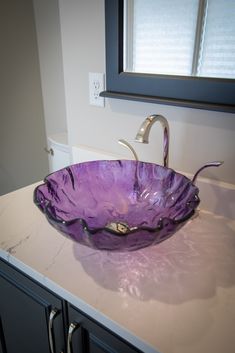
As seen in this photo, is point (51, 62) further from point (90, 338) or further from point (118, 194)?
point (90, 338)

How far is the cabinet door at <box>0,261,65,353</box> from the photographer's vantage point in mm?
698

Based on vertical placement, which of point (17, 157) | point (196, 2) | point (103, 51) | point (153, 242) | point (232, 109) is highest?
point (196, 2)

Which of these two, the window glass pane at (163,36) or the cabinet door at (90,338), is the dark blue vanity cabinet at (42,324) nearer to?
the cabinet door at (90,338)

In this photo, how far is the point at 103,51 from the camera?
37.0 inches

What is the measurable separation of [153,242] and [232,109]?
410 mm

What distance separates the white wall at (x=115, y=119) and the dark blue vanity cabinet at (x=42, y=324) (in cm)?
53

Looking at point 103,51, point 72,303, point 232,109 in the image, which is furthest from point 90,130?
point 72,303

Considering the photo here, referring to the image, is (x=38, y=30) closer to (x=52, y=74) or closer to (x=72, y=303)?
(x=52, y=74)

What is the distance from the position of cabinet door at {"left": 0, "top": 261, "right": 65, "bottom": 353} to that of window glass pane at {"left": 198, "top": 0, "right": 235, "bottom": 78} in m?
0.71

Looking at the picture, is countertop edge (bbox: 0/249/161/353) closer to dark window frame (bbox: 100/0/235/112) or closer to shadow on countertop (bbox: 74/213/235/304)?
shadow on countertop (bbox: 74/213/235/304)

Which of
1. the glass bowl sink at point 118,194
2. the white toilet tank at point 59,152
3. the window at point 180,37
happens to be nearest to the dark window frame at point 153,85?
the window at point 180,37

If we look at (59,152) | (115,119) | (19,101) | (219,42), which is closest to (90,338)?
(115,119)

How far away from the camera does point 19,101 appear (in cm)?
193

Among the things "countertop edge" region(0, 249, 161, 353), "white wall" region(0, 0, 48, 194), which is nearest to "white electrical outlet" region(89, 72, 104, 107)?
"countertop edge" region(0, 249, 161, 353)
